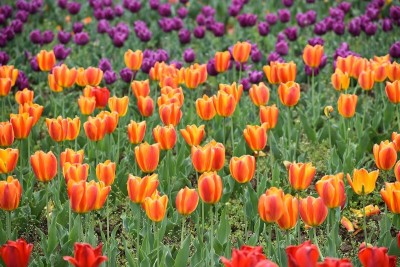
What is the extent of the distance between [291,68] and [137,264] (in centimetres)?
218

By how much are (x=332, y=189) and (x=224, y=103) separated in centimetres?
141

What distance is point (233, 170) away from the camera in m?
3.89

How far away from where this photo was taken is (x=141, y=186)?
3.71m

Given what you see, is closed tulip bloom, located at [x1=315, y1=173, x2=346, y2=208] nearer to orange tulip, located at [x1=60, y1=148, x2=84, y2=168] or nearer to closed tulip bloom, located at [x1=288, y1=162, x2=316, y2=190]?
closed tulip bloom, located at [x1=288, y1=162, x2=316, y2=190]

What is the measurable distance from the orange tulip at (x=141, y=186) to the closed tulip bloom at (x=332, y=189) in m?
0.78

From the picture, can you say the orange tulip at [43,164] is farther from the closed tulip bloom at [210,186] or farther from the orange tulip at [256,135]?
the orange tulip at [256,135]

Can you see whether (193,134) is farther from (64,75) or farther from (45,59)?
(45,59)

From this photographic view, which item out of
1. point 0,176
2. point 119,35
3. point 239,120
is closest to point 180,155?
→ point 239,120

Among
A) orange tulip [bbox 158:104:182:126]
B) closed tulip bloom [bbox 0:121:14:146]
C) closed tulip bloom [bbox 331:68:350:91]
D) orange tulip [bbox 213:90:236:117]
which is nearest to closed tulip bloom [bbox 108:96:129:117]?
orange tulip [bbox 158:104:182:126]

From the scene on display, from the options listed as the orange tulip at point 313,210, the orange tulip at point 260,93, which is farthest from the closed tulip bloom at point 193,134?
the orange tulip at point 313,210

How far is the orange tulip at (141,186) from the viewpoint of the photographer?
3.70m

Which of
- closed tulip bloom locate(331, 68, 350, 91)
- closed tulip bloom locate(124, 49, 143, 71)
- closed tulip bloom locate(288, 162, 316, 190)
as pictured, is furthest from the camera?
closed tulip bloom locate(124, 49, 143, 71)

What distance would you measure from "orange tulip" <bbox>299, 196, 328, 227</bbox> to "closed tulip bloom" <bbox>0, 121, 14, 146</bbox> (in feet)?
6.29

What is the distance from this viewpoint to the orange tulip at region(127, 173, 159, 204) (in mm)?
3701
